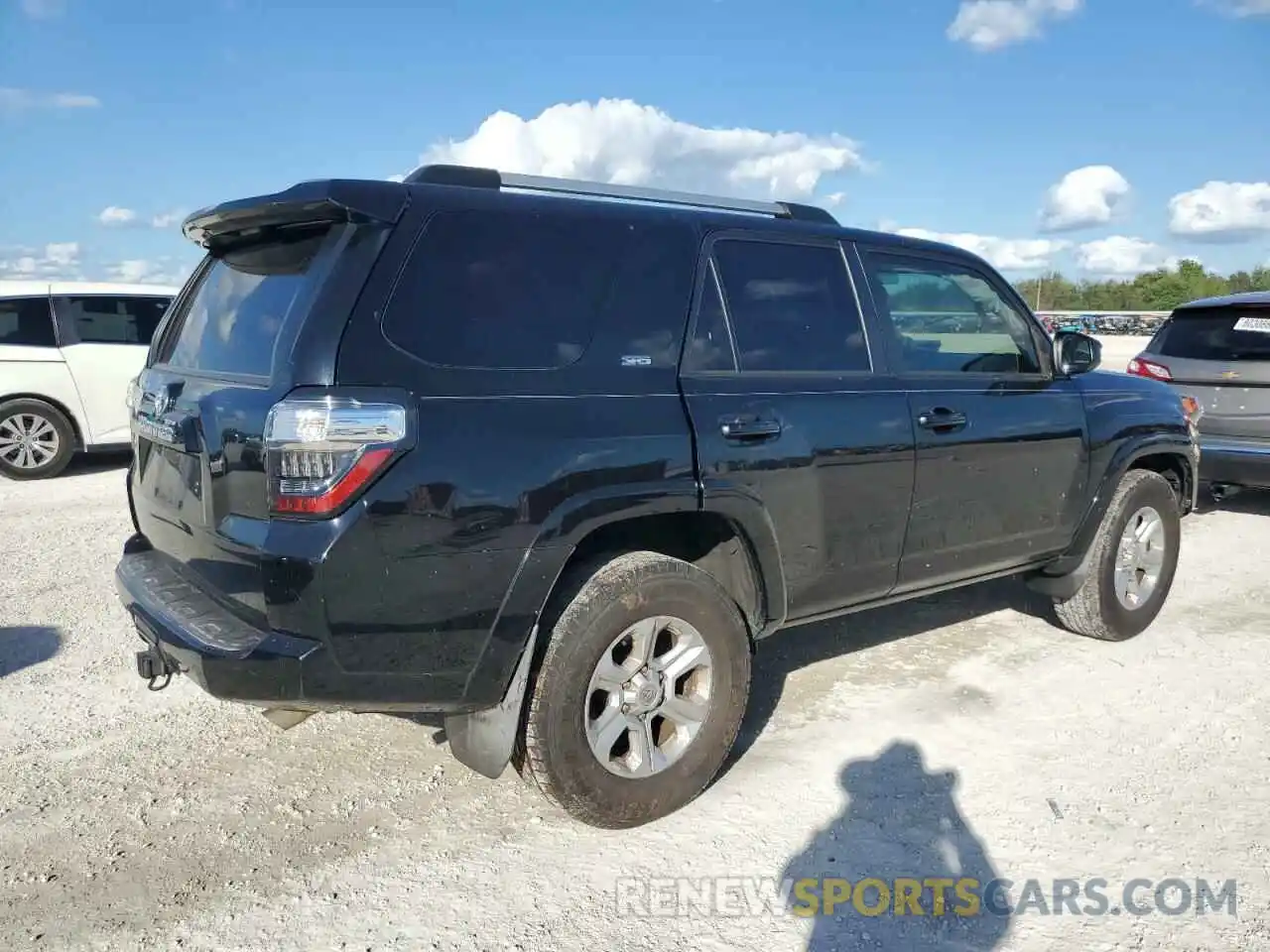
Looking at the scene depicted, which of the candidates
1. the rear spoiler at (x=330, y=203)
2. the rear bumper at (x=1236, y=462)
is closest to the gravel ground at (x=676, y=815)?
the rear spoiler at (x=330, y=203)

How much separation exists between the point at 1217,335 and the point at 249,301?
7305 mm

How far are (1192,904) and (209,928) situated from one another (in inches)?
107

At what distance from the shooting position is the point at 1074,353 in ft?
14.6

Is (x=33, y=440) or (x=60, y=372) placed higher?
(x=60, y=372)

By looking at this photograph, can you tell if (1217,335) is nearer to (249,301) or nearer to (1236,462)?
(1236,462)

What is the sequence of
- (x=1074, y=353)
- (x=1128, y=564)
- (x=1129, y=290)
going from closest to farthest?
(x=1074, y=353) < (x=1128, y=564) < (x=1129, y=290)

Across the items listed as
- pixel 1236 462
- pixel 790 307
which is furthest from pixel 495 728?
pixel 1236 462

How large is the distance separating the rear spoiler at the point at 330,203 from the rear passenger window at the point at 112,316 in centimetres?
744

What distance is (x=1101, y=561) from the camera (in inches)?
184

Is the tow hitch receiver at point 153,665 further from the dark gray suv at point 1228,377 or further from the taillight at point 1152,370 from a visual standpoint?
the taillight at point 1152,370

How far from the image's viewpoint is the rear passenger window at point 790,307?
3.38 metres

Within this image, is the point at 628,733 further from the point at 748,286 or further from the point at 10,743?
the point at 10,743

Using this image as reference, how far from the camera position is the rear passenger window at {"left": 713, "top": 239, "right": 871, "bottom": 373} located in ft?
11.1

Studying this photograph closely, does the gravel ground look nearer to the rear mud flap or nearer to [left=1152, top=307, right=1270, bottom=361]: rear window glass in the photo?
the rear mud flap
